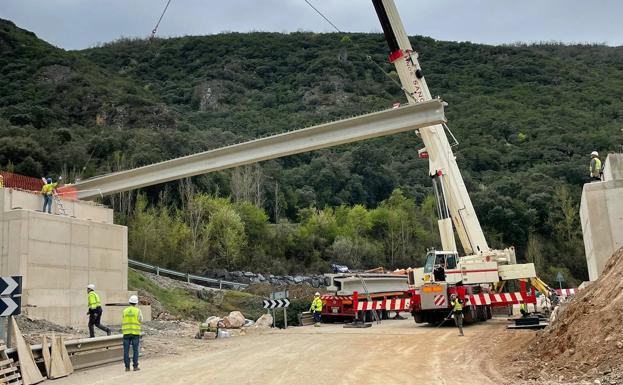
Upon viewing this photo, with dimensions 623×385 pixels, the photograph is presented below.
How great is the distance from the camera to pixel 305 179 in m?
74.4

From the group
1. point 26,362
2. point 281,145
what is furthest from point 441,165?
point 26,362

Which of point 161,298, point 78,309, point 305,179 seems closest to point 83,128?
point 305,179

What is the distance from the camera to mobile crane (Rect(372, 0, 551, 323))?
21406mm

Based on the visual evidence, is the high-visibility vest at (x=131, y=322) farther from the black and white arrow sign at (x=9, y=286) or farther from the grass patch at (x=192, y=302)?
the grass patch at (x=192, y=302)

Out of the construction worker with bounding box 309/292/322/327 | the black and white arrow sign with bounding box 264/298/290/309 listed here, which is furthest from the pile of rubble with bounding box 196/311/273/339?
the construction worker with bounding box 309/292/322/327

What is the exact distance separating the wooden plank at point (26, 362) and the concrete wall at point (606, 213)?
13857 mm

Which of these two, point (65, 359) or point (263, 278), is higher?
point (263, 278)

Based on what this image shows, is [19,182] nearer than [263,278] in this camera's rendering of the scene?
Yes

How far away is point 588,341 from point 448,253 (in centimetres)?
1336

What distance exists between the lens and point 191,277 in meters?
38.9

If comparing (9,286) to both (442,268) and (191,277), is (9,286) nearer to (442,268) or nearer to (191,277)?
(442,268)

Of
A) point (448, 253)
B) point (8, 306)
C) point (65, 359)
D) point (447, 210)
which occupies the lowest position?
point (65, 359)

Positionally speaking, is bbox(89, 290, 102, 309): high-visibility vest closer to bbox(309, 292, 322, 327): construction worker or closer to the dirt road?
the dirt road

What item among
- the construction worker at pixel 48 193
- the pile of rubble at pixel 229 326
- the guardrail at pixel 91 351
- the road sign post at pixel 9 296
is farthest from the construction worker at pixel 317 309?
the road sign post at pixel 9 296
